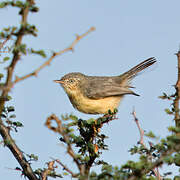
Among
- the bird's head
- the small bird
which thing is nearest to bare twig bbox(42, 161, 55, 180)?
the small bird

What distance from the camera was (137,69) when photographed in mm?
9195

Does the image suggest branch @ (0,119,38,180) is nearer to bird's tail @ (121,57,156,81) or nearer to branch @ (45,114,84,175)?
branch @ (45,114,84,175)

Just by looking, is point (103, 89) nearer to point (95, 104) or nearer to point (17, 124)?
point (95, 104)

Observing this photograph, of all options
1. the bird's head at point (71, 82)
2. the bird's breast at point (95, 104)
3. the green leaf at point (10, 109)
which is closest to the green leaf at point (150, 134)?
the green leaf at point (10, 109)

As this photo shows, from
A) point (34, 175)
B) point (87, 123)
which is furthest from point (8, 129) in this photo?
point (87, 123)

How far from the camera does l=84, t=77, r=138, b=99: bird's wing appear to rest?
8133 mm

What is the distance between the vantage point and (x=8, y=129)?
14.1ft

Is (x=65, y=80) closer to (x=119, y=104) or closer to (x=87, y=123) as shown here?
(x=119, y=104)

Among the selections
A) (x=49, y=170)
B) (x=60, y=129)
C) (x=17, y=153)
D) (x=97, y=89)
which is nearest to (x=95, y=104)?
(x=97, y=89)

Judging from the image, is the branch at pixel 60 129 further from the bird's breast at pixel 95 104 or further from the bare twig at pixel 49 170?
the bird's breast at pixel 95 104

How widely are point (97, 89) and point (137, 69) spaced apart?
5.01ft

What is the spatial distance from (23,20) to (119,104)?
5541mm

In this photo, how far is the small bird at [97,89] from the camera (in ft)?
26.5

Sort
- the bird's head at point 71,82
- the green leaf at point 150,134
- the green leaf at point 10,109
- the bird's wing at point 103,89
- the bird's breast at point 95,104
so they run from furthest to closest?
the bird's head at point 71,82 → the bird's wing at point 103,89 → the bird's breast at point 95,104 → the green leaf at point 10,109 → the green leaf at point 150,134
